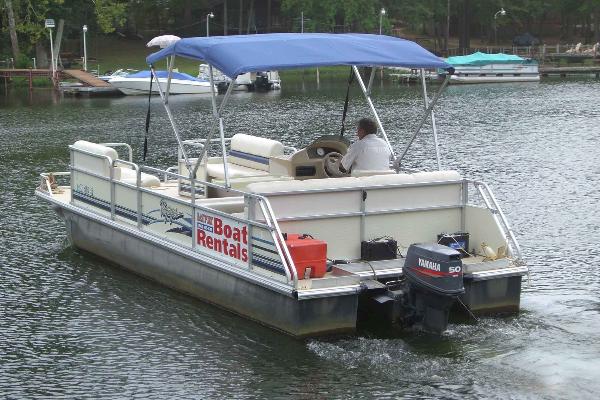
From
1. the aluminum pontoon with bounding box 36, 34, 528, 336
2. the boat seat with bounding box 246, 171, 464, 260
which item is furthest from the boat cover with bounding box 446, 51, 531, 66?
the boat seat with bounding box 246, 171, 464, 260

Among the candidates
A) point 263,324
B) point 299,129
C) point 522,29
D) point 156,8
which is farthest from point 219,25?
point 263,324

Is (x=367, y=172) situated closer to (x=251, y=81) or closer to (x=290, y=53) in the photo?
(x=290, y=53)

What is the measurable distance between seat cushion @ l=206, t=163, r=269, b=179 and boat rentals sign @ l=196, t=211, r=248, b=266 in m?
1.76

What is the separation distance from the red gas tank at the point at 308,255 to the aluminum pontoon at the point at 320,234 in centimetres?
2

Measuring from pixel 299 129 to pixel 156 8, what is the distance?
1761 inches

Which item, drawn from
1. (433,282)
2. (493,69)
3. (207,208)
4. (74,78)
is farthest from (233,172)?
(493,69)

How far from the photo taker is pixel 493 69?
207ft

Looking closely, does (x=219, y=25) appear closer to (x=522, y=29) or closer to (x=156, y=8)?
(x=156, y=8)

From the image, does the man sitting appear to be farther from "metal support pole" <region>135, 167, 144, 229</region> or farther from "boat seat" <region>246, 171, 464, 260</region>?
"metal support pole" <region>135, 167, 144, 229</region>

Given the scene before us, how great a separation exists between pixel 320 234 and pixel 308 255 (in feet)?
2.44

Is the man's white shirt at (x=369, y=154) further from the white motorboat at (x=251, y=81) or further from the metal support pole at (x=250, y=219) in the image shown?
the white motorboat at (x=251, y=81)

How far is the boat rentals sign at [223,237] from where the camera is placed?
12086 mm

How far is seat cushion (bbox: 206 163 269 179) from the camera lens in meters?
14.7

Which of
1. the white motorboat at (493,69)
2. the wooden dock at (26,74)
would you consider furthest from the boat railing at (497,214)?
the white motorboat at (493,69)
